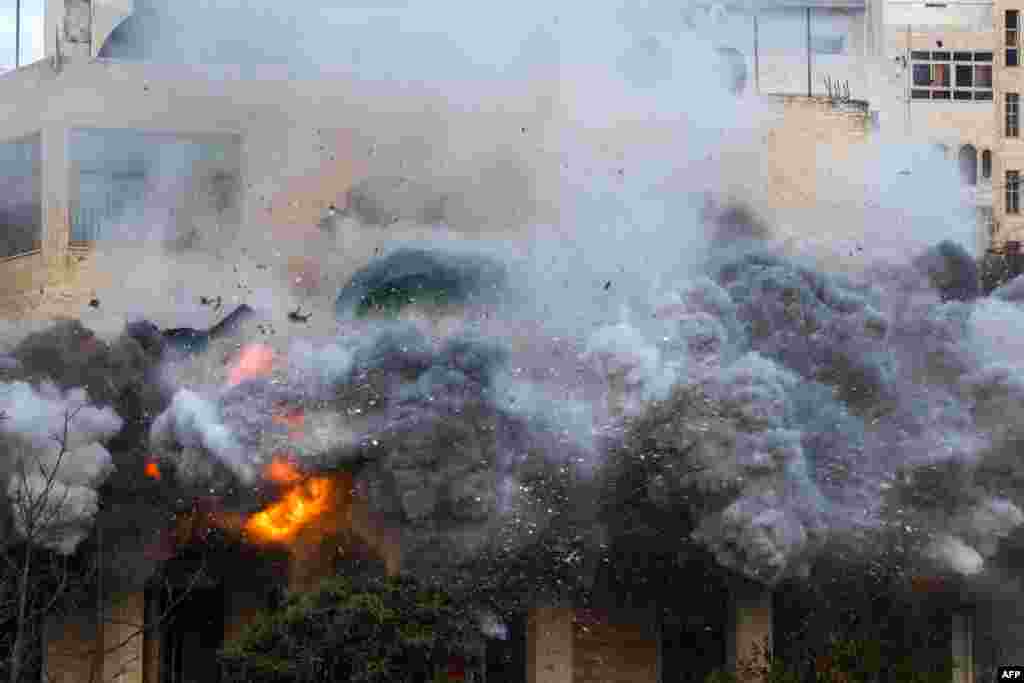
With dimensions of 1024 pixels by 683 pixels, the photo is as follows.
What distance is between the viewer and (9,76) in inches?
1823

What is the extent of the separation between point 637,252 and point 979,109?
19.6 meters

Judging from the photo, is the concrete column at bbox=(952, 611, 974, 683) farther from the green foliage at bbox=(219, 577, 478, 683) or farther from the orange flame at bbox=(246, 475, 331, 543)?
the orange flame at bbox=(246, 475, 331, 543)

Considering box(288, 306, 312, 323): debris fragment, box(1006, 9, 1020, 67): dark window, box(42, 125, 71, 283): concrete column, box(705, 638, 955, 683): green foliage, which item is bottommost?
box(705, 638, 955, 683): green foliage

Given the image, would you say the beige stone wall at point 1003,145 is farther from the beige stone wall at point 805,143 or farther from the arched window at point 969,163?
the beige stone wall at point 805,143

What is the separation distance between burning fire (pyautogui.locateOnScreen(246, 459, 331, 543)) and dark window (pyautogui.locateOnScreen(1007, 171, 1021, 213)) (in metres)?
26.9

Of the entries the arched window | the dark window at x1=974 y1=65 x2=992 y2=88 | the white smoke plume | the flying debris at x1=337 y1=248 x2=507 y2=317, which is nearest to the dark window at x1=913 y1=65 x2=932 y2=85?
the dark window at x1=974 y1=65 x2=992 y2=88

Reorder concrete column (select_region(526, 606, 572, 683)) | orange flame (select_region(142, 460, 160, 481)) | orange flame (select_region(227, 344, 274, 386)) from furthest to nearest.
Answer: concrete column (select_region(526, 606, 572, 683)) → orange flame (select_region(227, 344, 274, 386)) → orange flame (select_region(142, 460, 160, 481))

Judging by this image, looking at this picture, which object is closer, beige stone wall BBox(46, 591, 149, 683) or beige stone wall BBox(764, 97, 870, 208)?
beige stone wall BBox(46, 591, 149, 683)

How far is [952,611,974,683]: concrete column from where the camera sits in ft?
145

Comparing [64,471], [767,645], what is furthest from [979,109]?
[64,471]

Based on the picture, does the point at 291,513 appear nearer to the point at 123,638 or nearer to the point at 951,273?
the point at 123,638

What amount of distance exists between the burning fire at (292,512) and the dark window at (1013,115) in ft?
91.2

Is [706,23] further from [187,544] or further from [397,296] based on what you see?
[187,544]

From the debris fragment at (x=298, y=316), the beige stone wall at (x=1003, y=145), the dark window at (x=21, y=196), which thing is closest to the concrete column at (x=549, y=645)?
the debris fragment at (x=298, y=316)
